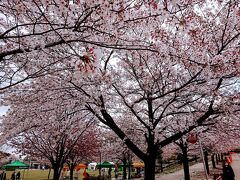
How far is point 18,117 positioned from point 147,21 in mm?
6618

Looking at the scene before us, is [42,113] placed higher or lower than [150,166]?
higher

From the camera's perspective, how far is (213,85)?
8422 millimetres

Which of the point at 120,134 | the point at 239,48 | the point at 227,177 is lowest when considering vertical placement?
the point at 227,177

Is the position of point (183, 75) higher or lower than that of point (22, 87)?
higher

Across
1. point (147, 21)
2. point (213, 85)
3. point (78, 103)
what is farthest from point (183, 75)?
point (147, 21)

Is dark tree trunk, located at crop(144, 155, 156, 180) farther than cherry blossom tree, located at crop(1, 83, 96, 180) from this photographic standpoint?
Yes

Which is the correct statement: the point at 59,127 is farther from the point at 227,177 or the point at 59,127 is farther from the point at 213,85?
the point at 227,177

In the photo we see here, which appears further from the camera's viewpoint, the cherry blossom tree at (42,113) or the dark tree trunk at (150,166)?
the dark tree trunk at (150,166)

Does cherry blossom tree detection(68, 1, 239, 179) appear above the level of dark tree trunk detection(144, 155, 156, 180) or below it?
above

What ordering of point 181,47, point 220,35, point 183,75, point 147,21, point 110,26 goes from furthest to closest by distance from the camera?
point 183,75
point 220,35
point 181,47
point 147,21
point 110,26

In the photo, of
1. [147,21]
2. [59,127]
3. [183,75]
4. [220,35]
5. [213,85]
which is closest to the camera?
[147,21]

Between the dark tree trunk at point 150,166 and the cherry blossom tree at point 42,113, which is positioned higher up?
the cherry blossom tree at point 42,113

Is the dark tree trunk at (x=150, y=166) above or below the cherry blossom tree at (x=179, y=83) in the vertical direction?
below

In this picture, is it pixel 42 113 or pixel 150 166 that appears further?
pixel 150 166
